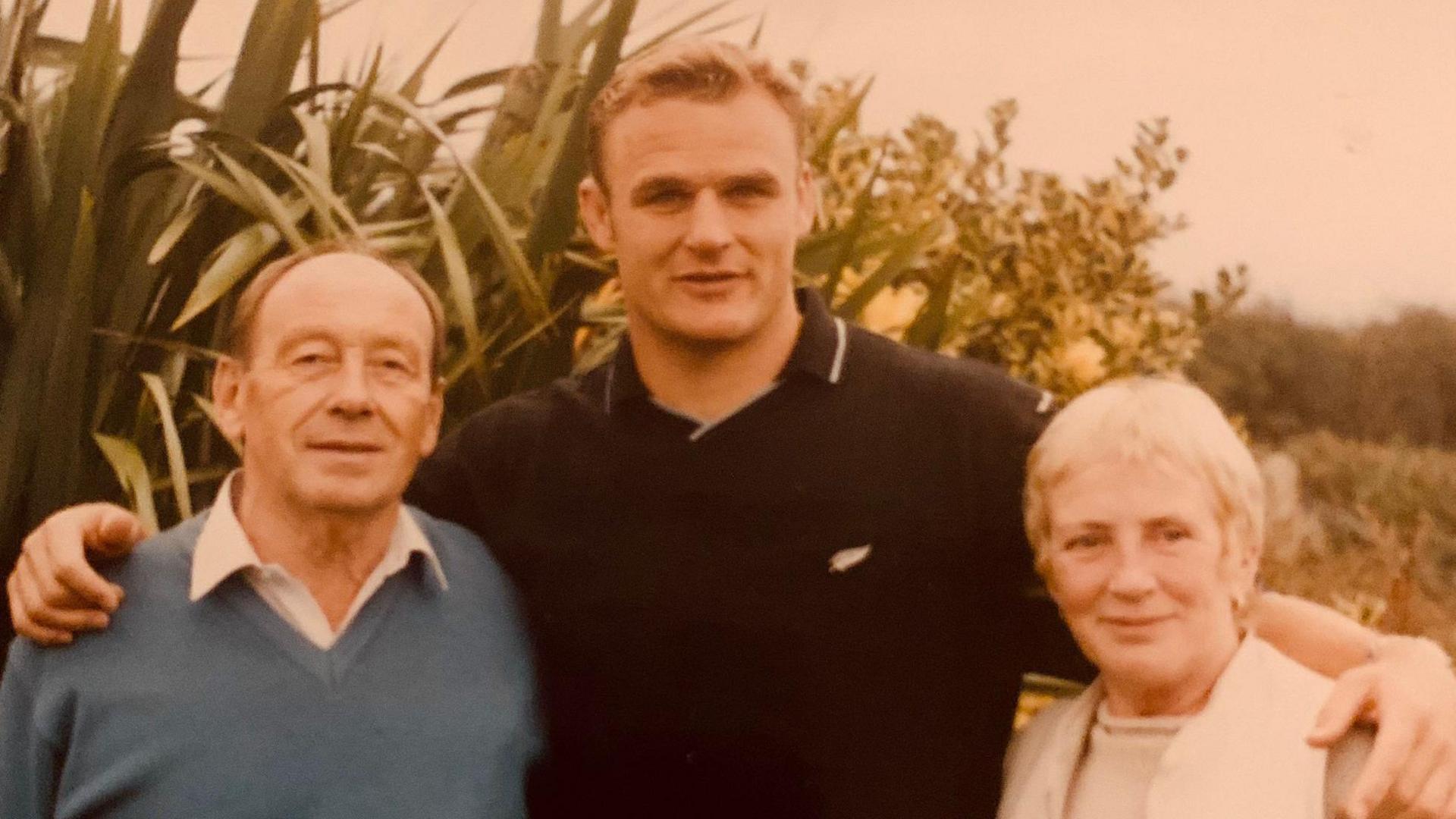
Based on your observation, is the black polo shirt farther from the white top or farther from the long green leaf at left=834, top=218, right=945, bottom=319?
the long green leaf at left=834, top=218, right=945, bottom=319

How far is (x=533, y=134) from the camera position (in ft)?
9.06

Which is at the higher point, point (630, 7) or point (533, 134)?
point (630, 7)

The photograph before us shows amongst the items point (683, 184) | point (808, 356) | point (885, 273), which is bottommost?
point (808, 356)

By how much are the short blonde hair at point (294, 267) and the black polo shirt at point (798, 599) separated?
29 centimetres

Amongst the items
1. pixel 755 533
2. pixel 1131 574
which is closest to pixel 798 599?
pixel 755 533

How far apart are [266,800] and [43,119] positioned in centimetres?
153

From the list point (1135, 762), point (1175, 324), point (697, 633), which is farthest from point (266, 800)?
point (1175, 324)

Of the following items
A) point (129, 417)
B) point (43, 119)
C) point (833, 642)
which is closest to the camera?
point (833, 642)

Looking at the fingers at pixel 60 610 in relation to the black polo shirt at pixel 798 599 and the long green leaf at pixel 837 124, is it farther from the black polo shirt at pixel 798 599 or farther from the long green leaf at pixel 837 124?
the long green leaf at pixel 837 124

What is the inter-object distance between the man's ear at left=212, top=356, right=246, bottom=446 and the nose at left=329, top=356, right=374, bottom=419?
6.7 inches

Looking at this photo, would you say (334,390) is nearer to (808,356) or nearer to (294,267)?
(294,267)

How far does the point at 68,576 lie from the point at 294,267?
53 cm

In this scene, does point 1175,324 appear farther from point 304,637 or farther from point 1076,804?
point 304,637

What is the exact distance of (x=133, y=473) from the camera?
2150 millimetres
